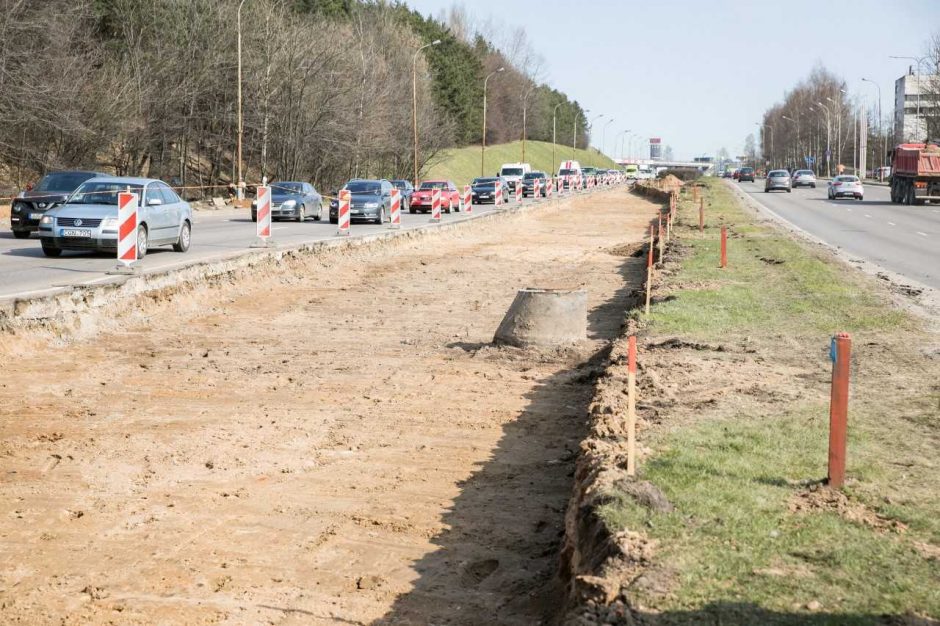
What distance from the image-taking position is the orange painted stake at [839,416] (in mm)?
6633

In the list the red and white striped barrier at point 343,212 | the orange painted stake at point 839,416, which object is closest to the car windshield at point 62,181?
the red and white striped barrier at point 343,212

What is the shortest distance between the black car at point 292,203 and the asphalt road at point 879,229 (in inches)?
688

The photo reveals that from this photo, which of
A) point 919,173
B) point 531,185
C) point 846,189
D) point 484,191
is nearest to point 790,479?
point 919,173

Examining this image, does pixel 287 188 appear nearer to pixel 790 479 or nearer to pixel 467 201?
pixel 467 201

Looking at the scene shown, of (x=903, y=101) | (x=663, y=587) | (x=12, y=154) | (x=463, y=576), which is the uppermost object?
(x=903, y=101)

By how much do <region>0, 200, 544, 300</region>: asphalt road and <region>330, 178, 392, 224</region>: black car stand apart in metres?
2.87

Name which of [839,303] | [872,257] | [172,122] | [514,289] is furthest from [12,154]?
[839,303]

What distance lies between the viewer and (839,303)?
16.1 meters

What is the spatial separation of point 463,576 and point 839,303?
11.2 meters

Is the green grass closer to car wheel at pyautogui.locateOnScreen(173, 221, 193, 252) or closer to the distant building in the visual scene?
the distant building

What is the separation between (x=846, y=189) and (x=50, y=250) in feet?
172

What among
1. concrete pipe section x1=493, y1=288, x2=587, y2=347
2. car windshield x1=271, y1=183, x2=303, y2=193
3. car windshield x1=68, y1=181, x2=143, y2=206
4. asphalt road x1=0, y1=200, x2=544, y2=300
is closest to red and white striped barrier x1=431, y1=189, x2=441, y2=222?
car windshield x1=271, y1=183, x2=303, y2=193

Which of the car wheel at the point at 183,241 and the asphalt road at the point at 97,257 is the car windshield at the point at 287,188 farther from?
the car wheel at the point at 183,241

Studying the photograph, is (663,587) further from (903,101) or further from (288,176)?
(903,101)
